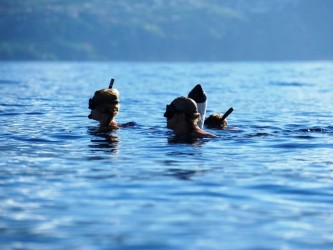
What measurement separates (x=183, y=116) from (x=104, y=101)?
2.51 metres

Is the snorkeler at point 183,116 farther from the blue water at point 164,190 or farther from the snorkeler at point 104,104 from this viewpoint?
the snorkeler at point 104,104

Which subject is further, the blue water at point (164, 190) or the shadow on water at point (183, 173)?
the shadow on water at point (183, 173)

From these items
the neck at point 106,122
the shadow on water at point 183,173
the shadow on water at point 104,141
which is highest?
the neck at point 106,122

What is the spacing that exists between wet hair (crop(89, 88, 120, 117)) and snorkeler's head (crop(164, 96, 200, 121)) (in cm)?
214

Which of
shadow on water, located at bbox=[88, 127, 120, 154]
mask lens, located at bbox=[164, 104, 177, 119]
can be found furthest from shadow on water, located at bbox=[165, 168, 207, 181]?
mask lens, located at bbox=[164, 104, 177, 119]

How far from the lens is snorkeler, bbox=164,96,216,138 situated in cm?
1559

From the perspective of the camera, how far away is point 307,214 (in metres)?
9.23

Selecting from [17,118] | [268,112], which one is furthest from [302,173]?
[268,112]

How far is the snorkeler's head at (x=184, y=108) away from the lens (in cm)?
1556

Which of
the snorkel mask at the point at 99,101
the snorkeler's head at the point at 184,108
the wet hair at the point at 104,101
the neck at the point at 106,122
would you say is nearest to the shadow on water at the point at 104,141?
the neck at the point at 106,122

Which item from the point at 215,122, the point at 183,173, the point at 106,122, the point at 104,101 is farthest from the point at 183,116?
the point at 183,173

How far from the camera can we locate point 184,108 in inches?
615

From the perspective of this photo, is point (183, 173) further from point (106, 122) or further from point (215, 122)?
point (215, 122)

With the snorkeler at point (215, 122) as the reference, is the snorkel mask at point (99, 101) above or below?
above
